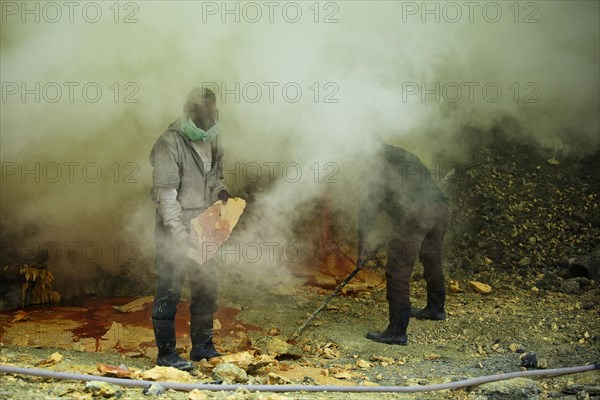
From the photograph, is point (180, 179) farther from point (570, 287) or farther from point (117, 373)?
point (570, 287)

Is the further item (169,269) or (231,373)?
(169,269)

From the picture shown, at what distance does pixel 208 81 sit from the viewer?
6859mm

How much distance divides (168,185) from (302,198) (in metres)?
3.53

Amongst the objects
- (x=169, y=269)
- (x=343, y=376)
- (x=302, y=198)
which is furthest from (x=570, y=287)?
(x=169, y=269)

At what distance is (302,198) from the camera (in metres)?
7.74

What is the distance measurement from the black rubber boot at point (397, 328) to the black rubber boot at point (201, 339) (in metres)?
1.47

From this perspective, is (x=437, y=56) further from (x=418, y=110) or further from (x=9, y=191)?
(x=9, y=191)

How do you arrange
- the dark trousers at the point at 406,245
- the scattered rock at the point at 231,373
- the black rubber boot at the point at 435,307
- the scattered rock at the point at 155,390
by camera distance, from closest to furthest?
1. the scattered rock at the point at 155,390
2. the scattered rock at the point at 231,373
3. the dark trousers at the point at 406,245
4. the black rubber boot at the point at 435,307

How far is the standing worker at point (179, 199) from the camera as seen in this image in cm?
434

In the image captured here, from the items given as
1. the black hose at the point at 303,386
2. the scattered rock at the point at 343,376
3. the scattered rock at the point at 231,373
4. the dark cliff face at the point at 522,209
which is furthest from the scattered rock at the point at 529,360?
the dark cliff face at the point at 522,209

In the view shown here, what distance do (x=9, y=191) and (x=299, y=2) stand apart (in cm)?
397

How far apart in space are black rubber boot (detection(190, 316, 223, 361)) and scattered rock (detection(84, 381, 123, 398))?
1315 mm

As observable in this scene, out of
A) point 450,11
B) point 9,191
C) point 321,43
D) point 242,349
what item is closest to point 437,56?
point 450,11

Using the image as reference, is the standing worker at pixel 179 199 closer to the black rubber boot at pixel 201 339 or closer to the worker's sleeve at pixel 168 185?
the worker's sleeve at pixel 168 185
